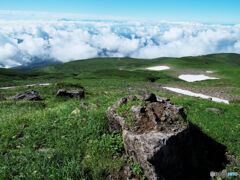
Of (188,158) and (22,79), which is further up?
Result: (188,158)

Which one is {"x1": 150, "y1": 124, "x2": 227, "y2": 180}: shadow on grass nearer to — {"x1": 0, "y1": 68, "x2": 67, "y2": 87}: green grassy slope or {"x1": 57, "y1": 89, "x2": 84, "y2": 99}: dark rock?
{"x1": 57, "y1": 89, "x2": 84, "y2": 99}: dark rock

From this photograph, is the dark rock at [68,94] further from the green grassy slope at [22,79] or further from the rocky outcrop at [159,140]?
the green grassy slope at [22,79]

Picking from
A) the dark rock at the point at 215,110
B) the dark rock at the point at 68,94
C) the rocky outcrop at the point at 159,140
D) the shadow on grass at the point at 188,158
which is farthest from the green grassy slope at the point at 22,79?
the shadow on grass at the point at 188,158

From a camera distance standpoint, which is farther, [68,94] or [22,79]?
[22,79]

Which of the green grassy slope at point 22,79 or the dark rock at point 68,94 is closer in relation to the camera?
the dark rock at point 68,94

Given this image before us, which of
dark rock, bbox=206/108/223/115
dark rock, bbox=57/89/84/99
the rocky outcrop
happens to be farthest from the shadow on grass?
dark rock, bbox=57/89/84/99

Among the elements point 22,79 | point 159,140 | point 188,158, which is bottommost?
point 22,79

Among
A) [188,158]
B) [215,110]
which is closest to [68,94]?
[215,110]

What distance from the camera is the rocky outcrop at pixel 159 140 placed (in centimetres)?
773

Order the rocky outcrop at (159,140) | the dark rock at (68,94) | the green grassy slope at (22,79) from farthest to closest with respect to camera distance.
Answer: the green grassy slope at (22,79)
the dark rock at (68,94)
the rocky outcrop at (159,140)

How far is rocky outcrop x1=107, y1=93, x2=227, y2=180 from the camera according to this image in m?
7.73

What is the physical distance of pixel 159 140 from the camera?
781cm

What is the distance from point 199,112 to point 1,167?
16503 mm

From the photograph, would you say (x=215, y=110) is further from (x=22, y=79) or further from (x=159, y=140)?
(x=22, y=79)
